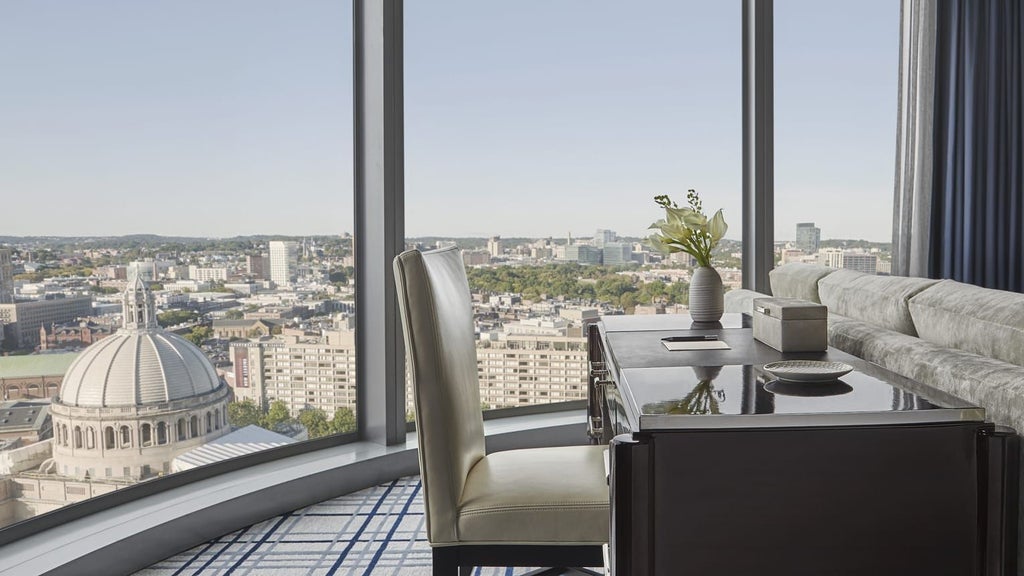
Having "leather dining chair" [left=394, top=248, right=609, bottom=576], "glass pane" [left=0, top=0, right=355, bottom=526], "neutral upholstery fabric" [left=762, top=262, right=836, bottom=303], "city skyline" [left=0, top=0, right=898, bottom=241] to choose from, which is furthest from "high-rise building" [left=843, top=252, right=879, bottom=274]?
"leather dining chair" [left=394, top=248, right=609, bottom=576]

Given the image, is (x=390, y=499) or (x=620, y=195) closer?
(x=390, y=499)

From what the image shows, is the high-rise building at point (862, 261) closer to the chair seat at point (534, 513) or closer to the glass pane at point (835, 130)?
the glass pane at point (835, 130)

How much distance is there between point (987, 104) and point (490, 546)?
312cm

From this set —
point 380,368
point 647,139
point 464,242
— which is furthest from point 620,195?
point 380,368

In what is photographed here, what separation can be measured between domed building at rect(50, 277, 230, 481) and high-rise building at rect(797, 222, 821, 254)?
290cm

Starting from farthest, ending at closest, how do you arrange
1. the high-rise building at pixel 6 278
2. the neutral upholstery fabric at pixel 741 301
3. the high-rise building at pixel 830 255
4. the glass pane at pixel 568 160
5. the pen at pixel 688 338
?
the high-rise building at pixel 830 255 < the glass pane at pixel 568 160 < the neutral upholstery fabric at pixel 741 301 < the high-rise building at pixel 6 278 < the pen at pixel 688 338

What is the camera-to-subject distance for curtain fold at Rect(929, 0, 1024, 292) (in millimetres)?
3377

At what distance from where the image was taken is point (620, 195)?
12.9ft

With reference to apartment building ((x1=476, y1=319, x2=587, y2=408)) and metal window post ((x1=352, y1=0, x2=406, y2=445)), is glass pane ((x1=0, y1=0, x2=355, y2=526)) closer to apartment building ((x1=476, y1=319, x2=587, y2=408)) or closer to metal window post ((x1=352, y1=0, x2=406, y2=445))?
metal window post ((x1=352, y1=0, x2=406, y2=445))

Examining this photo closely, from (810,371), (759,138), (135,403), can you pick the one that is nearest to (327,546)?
(135,403)

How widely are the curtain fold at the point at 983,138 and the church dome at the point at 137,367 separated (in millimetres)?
3320

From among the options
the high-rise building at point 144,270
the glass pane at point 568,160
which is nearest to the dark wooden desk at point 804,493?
the high-rise building at point 144,270

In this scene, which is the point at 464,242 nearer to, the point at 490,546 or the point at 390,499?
the point at 390,499

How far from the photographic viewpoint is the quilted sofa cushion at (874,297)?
1851 mm
